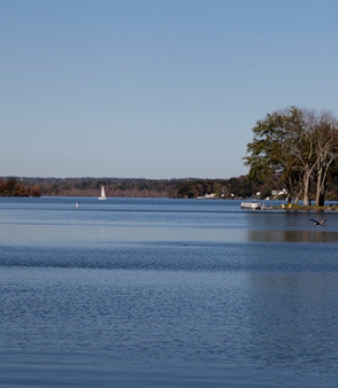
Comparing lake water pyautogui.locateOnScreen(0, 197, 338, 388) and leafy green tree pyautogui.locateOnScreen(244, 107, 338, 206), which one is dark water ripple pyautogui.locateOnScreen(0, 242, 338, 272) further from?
leafy green tree pyautogui.locateOnScreen(244, 107, 338, 206)

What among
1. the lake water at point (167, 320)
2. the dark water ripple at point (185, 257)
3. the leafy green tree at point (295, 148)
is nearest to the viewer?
the lake water at point (167, 320)

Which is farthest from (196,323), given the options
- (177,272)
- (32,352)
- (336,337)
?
(177,272)

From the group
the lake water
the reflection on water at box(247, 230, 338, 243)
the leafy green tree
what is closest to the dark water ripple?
the lake water

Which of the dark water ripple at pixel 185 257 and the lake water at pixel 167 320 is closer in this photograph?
the lake water at pixel 167 320

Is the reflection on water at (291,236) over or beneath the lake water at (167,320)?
over

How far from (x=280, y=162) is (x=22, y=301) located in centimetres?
7475

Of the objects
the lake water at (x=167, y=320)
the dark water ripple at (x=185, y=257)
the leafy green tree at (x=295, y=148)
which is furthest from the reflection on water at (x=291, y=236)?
the leafy green tree at (x=295, y=148)

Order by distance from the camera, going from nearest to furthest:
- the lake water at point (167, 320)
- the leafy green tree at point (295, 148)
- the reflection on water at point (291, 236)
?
the lake water at point (167, 320) < the reflection on water at point (291, 236) < the leafy green tree at point (295, 148)

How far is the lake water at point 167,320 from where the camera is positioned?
39.9 feet

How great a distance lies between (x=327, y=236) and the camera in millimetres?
49531

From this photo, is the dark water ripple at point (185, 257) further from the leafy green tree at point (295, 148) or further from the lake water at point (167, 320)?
the leafy green tree at point (295, 148)

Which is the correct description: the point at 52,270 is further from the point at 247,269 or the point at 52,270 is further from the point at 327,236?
the point at 327,236

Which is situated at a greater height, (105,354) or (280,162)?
(280,162)

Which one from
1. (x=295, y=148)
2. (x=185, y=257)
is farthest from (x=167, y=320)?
(x=295, y=148)
